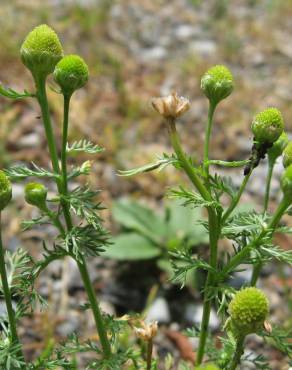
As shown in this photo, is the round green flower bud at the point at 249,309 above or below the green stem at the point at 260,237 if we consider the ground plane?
below

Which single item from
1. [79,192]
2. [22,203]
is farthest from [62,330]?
[79,192]

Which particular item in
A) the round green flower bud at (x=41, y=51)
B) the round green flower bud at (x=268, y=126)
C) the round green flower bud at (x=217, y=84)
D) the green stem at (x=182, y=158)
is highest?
the round green flower bud at (x=41, y=51)

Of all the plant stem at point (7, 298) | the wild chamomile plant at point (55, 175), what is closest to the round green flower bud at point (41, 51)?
the wild chamomile plant at point (55, 175)

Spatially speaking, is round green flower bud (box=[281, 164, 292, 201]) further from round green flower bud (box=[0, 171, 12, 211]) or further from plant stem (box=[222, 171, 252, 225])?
round green flower bud (box=[0, 171, 12, 211])

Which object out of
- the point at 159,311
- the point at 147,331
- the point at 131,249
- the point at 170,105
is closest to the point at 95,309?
the point at 147,331

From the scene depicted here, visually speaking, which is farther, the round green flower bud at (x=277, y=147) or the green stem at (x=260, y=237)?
the round green flower bud at (x=277, y=147)

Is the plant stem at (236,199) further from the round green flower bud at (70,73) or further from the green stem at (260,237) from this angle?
the round green flower bud at (70,73)

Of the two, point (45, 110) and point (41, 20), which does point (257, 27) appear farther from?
point (45, 110)
